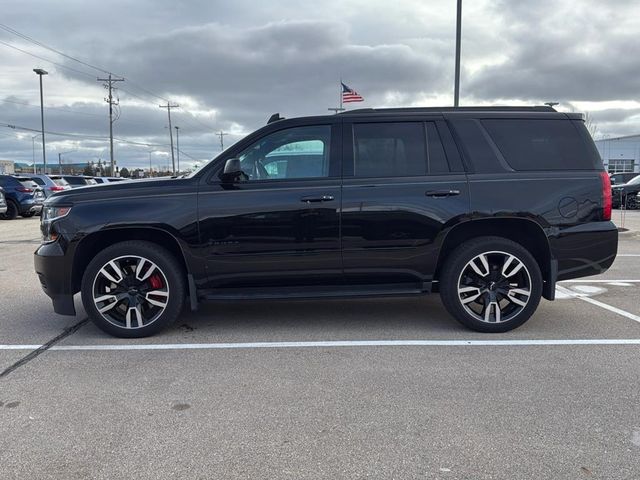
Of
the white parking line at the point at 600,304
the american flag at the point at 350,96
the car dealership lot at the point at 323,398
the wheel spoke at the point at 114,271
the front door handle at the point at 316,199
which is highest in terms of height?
the american flag at the point at 350,96

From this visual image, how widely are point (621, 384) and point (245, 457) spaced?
266 centimetres

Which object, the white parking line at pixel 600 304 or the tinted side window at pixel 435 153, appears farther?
the white parking line at pixel 600 304

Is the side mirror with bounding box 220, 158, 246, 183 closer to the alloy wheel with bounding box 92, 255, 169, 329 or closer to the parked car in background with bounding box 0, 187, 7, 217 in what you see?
the alloy wheel with bounding box 92, 255, 169, 329

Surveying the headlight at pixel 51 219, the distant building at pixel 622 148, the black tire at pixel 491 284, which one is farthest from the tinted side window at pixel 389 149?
the distant building at pixel 622 148

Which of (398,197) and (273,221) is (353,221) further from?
(273,221)

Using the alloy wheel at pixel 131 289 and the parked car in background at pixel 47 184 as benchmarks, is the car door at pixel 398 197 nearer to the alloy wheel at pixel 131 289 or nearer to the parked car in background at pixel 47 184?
the alloy wheel at pixel 131 289

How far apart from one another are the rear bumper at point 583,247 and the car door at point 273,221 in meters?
2.01

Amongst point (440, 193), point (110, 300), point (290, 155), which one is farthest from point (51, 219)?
point (440, 193)

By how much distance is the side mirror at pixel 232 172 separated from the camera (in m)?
4.63

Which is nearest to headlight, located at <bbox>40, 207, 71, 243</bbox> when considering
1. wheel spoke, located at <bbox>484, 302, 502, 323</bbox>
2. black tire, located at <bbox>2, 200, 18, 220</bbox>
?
wheel spoke, located at <bbox>484, 302, 502, 323</bbox>

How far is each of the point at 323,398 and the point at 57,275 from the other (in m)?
2.74

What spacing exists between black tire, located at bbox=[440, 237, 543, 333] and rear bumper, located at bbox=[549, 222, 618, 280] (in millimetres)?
259

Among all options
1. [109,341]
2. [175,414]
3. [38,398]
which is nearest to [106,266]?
[109,341]

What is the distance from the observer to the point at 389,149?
5.00 metres
